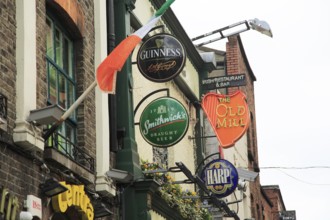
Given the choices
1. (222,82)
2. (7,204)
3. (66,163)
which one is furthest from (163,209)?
(7,204)

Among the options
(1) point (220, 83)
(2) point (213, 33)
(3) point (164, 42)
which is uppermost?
(2) point (213, 33)

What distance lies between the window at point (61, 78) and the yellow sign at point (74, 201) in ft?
2.49

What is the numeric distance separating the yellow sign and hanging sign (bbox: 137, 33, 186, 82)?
4312 mm

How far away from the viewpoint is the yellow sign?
45.1ft

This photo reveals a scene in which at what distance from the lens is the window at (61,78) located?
14859mm

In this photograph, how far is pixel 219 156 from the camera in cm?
2769

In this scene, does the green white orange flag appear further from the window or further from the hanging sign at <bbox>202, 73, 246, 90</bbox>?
the hanging sign at <bbox>202, 73, 246, 90</bbox>

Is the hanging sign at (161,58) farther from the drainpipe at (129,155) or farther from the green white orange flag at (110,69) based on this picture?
the green white orange flag at (110,69)

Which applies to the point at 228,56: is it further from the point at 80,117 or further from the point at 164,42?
the point at 80,117

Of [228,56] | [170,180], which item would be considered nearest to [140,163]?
[170,180]

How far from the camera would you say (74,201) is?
14289 mm

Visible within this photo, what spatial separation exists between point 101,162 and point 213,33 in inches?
512

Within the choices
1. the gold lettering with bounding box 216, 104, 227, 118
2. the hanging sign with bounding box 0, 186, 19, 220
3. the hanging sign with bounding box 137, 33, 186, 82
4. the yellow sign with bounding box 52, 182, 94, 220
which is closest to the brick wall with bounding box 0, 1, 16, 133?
the hanging sign with bounding box 0, 186, 19, 220

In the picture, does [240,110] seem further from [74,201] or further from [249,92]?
[74,201]
